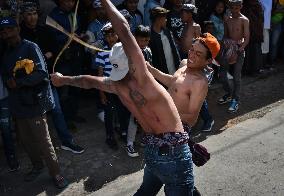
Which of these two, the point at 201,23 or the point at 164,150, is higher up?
the point at 164,150

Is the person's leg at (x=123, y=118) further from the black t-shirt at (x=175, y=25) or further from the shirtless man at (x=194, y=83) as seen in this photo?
the shirtless man at (x=194, y=83)

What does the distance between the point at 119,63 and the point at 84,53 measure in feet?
12.6

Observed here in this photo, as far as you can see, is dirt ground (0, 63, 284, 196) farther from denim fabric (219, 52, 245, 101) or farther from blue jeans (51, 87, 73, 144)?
denim fabric (219, 52, 245, 101)

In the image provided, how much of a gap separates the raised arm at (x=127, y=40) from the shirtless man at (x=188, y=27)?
12.9 ft

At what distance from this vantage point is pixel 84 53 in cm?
746

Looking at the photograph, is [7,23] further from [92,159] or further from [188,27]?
[188,27]

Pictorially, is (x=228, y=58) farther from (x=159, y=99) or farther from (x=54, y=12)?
(x=159, y=99)

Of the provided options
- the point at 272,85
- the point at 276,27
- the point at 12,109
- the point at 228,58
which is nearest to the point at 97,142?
the point at 12,109

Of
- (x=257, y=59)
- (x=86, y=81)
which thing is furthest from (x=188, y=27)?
(x=86, y=81)

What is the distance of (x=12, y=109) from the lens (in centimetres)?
562

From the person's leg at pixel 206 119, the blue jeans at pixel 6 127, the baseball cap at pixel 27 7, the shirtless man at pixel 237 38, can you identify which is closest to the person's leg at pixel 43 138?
the blue jeans at pixel 6 127

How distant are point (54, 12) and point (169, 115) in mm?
3632

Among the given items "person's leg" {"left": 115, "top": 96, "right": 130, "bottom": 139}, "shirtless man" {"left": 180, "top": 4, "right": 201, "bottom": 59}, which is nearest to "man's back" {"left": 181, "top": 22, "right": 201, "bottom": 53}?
"shirtless man" {"left": 180, "top": 4, "right": 201, "bottom": 59}

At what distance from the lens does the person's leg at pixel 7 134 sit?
19.5 ft
